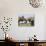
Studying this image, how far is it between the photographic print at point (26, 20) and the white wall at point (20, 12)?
118 mm

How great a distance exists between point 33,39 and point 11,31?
26.8 inches

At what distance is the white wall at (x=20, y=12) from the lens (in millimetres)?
3588

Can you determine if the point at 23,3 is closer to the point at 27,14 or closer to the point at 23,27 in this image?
the point at 27,14

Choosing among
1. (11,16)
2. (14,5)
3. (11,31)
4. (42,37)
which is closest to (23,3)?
(14,5)

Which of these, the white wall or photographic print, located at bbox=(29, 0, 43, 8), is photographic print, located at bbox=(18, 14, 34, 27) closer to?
the white wall

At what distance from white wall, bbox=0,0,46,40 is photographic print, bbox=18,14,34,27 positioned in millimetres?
118

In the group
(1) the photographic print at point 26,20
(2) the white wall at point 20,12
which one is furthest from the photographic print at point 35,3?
(1) the photographic print at point 26,20

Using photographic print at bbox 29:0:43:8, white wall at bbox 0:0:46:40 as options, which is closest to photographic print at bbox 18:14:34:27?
white wall at bbox 0:0:46:40

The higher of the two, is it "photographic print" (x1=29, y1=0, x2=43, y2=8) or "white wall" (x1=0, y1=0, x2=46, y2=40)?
"photographic print" (x1=29, y1=0, x2=43, y2=8)

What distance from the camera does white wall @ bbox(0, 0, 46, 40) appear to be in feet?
11.8

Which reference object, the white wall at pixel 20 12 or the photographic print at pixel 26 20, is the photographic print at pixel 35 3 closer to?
the white wall at pixel 20 12

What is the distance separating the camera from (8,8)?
11.8 ft

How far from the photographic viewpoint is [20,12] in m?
3.63

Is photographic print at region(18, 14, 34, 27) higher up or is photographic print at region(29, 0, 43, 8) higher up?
photographic print at region(29, 0, 43, 8)
